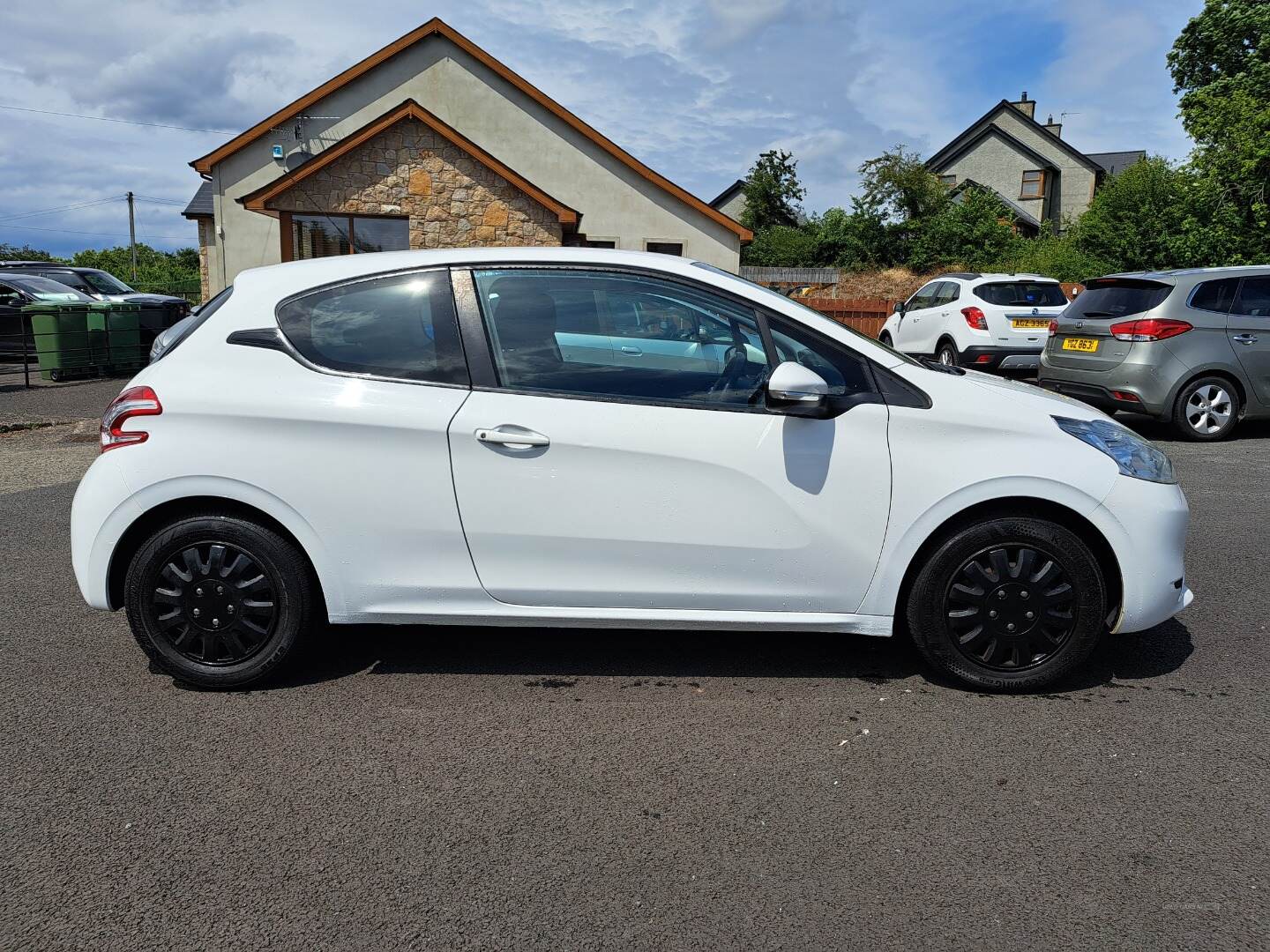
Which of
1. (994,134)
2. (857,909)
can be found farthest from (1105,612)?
(994,134)

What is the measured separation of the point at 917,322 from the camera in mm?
16656

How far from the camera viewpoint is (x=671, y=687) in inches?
152

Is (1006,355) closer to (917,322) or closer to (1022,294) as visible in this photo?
(1022,294)

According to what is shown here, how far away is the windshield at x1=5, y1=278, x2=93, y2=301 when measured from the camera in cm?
1880

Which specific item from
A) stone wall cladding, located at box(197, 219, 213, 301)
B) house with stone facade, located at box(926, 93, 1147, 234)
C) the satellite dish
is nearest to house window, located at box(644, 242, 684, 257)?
the satellite dish

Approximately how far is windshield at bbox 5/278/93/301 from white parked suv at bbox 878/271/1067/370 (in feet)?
51.3

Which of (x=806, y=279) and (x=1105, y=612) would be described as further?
(x=806, y=279)

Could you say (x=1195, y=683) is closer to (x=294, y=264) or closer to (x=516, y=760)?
(x=516, y=760)

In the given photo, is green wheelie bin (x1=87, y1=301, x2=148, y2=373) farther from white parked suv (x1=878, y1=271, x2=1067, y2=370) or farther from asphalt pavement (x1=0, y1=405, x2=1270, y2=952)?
asphalt pavement (x1=0, y1=405, x2=1270, y2=952)

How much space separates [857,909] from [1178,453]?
26.9ft

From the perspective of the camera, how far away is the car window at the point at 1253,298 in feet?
31.3

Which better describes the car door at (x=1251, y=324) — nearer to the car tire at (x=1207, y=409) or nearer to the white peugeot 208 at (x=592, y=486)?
the car tire at (x=1207, y=409)

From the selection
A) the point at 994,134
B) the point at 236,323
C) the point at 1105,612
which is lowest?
the point at 1105,612

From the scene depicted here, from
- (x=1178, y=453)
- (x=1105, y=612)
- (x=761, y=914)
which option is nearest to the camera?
(x=761, y=914)
